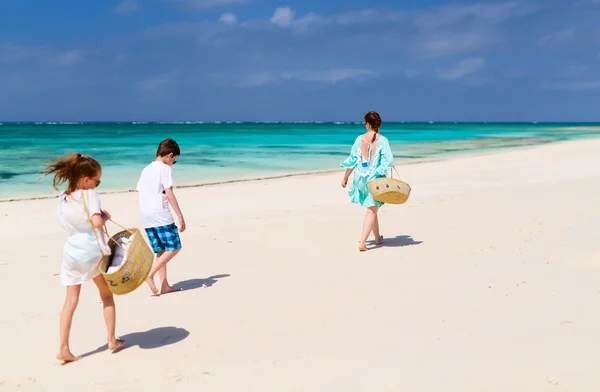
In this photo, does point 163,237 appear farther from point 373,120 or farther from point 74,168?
point 373,120

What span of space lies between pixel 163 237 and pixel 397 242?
347 centimetres

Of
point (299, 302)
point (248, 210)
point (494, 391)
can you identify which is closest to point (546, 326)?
point (494, 391)

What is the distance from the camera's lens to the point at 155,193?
5523mm

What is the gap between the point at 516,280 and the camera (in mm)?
5602

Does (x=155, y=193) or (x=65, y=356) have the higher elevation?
(x=155, y=193)

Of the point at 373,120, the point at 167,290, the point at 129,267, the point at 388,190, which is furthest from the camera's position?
the point at 373,120

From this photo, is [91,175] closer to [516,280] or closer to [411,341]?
[411,341]

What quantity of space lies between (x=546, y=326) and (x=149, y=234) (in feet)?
11.7

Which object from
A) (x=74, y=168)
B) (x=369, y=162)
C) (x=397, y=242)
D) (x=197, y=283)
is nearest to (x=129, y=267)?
(x=74, y=168)

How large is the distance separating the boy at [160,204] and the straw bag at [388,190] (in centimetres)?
262

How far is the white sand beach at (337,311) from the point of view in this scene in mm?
3791

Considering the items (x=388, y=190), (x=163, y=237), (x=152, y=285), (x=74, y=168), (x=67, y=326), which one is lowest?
(x=152, y=285)

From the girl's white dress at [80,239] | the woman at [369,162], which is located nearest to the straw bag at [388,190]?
the woman at [369,162]

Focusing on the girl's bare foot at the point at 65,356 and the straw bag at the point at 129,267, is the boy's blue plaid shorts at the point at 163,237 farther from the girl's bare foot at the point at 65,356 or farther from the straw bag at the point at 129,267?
the girl's bare foot at the point at 65,356
